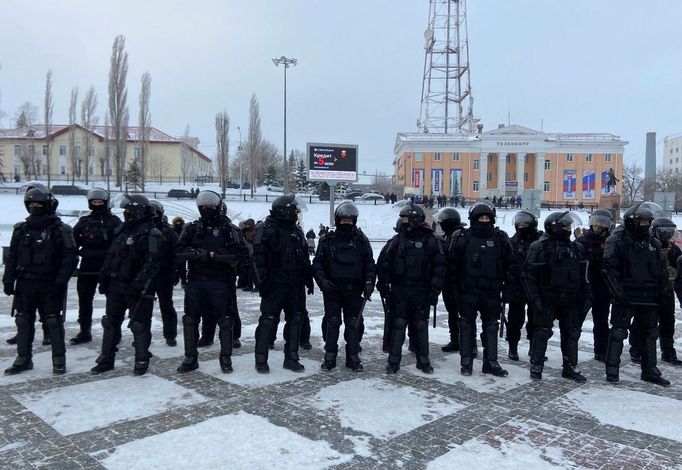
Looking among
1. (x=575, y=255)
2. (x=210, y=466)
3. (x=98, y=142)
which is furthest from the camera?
(x=98, y=142)

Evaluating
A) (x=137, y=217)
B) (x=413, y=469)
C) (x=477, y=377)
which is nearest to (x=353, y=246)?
(x=477, y=377)

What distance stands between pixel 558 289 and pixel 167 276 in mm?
5060

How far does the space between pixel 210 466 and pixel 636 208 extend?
5.73m

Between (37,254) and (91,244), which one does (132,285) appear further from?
(91,244)

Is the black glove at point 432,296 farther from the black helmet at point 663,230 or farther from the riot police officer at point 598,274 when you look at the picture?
the black helmet at point 663,230

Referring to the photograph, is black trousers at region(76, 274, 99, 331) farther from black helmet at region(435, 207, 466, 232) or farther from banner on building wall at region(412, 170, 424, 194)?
banner on building wall at region(412, 170, 424, 194)

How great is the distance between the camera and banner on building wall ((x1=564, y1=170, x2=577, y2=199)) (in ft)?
230

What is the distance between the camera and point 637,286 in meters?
6.48

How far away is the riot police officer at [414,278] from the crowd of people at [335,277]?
0.04 ft

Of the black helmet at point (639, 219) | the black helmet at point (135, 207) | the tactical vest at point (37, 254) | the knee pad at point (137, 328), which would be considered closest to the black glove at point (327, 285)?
the knee pad at point (137, 328)

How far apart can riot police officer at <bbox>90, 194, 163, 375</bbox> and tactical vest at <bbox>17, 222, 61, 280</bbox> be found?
0.58 metres

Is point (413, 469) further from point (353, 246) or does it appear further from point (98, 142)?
point (98, 142)

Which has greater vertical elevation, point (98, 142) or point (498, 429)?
point (98, 142)

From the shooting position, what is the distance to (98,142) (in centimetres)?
7544
